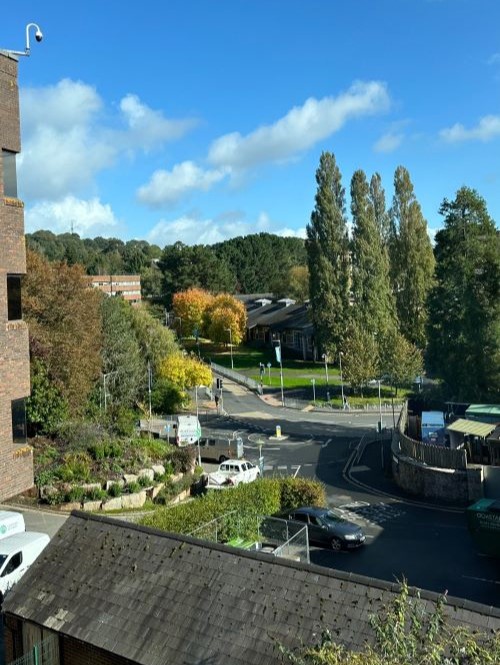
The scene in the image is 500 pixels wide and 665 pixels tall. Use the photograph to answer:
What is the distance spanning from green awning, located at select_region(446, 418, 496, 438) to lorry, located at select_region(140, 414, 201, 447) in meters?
13.4

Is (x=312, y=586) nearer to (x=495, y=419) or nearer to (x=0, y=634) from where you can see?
(x=0, y=634)

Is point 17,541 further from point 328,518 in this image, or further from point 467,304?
point 467,304

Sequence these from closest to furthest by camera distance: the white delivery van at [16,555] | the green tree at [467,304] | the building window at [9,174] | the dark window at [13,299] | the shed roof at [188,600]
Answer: the shed roof at [188,600], the building window at [9,174], the dark window at [13,299], the white delivery van at [16,555], the green tree at [467,304]

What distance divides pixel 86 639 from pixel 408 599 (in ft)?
15.4

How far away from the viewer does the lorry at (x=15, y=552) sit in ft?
48.9

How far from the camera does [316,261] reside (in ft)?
207

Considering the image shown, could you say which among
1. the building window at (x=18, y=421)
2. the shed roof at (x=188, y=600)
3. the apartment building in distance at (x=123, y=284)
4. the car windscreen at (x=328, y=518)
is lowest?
the car windscreen at (x=328, y=518)

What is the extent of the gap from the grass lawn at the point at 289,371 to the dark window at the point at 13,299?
37847 mm

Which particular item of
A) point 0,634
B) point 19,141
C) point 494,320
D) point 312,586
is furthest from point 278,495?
point 494,320

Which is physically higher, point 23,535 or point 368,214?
point 368,214

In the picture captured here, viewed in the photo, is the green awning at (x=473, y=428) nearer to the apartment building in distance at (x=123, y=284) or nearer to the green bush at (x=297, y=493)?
the green bush at (x=297, y=493)

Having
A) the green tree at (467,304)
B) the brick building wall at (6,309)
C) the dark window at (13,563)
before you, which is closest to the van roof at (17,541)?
the dark window at (13,563)

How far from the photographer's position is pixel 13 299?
12.2m

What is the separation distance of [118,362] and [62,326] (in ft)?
29.9
